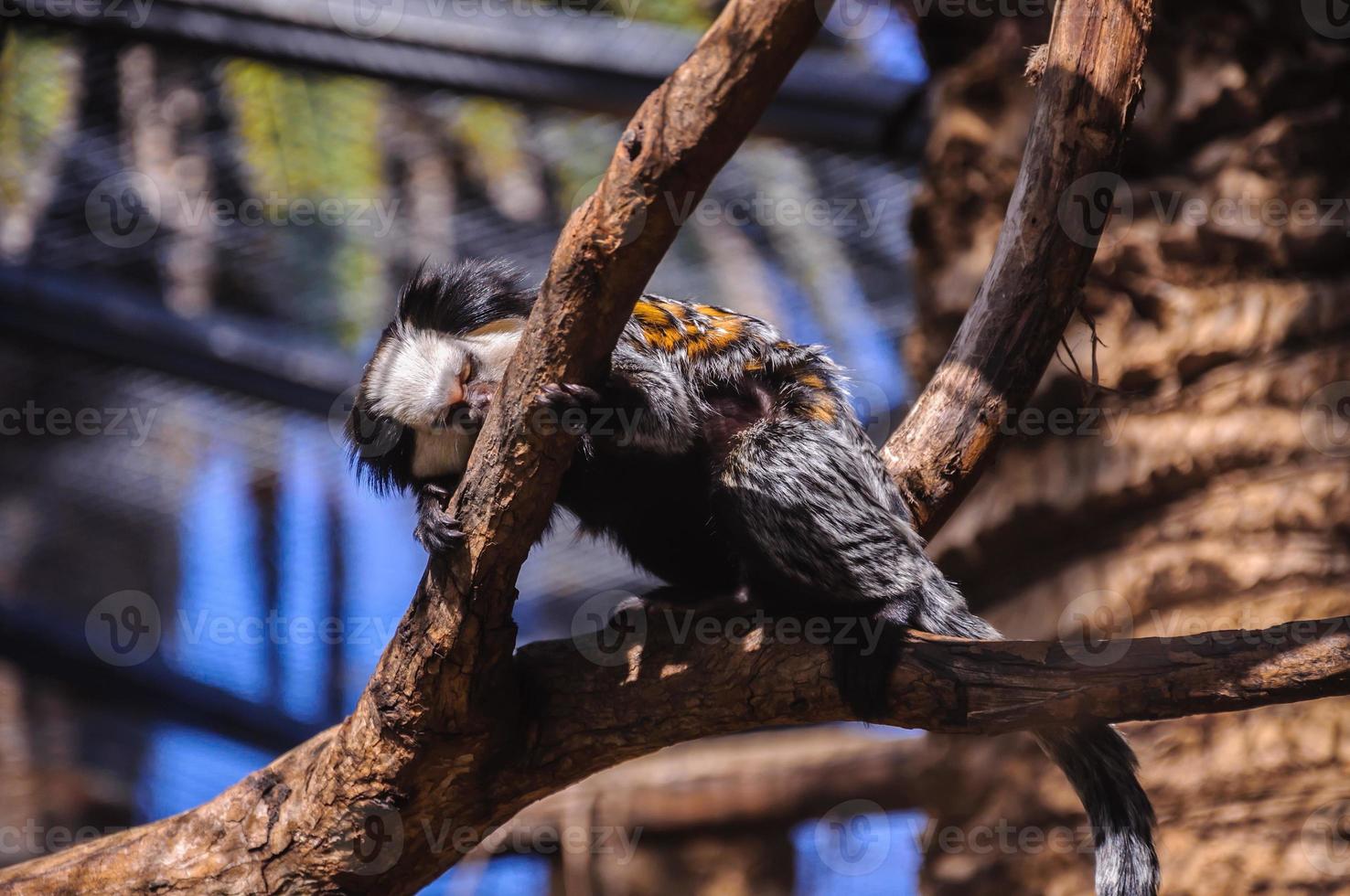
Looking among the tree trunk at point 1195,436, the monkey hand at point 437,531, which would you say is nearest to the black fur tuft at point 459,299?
the monkey hand at point 437,531

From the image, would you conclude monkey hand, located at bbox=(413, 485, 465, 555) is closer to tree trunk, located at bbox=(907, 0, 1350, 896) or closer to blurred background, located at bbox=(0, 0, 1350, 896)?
blurred background, located at bbox=(0, 0, 1350, 896)

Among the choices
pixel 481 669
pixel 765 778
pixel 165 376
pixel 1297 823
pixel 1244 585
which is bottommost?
pixel 1297 823

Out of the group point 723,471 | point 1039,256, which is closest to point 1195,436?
point 1039,256

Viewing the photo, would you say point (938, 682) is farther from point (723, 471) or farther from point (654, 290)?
point (654, 290)

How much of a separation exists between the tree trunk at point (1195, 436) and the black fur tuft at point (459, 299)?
1873 mm

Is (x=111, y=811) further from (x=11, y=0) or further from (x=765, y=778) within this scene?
(x=11, y=0)

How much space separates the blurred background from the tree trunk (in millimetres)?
12

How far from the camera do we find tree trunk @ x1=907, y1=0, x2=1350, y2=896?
3.67 metres

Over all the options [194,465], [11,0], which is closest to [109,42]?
[11,0]

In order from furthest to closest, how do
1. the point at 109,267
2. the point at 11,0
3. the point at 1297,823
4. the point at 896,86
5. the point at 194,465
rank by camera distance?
the point at 194,465, the point at 109,267, the point at 896,86, the point at 11,0, the point at 1297,823

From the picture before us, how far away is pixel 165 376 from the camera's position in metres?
5.20

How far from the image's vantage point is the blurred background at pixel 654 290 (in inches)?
155

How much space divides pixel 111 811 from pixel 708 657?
5201 mm

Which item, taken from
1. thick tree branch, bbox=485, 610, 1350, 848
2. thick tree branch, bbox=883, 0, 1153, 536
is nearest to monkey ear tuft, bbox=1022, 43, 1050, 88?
thick tree branch, bbox=883, 0, 1153, 536
